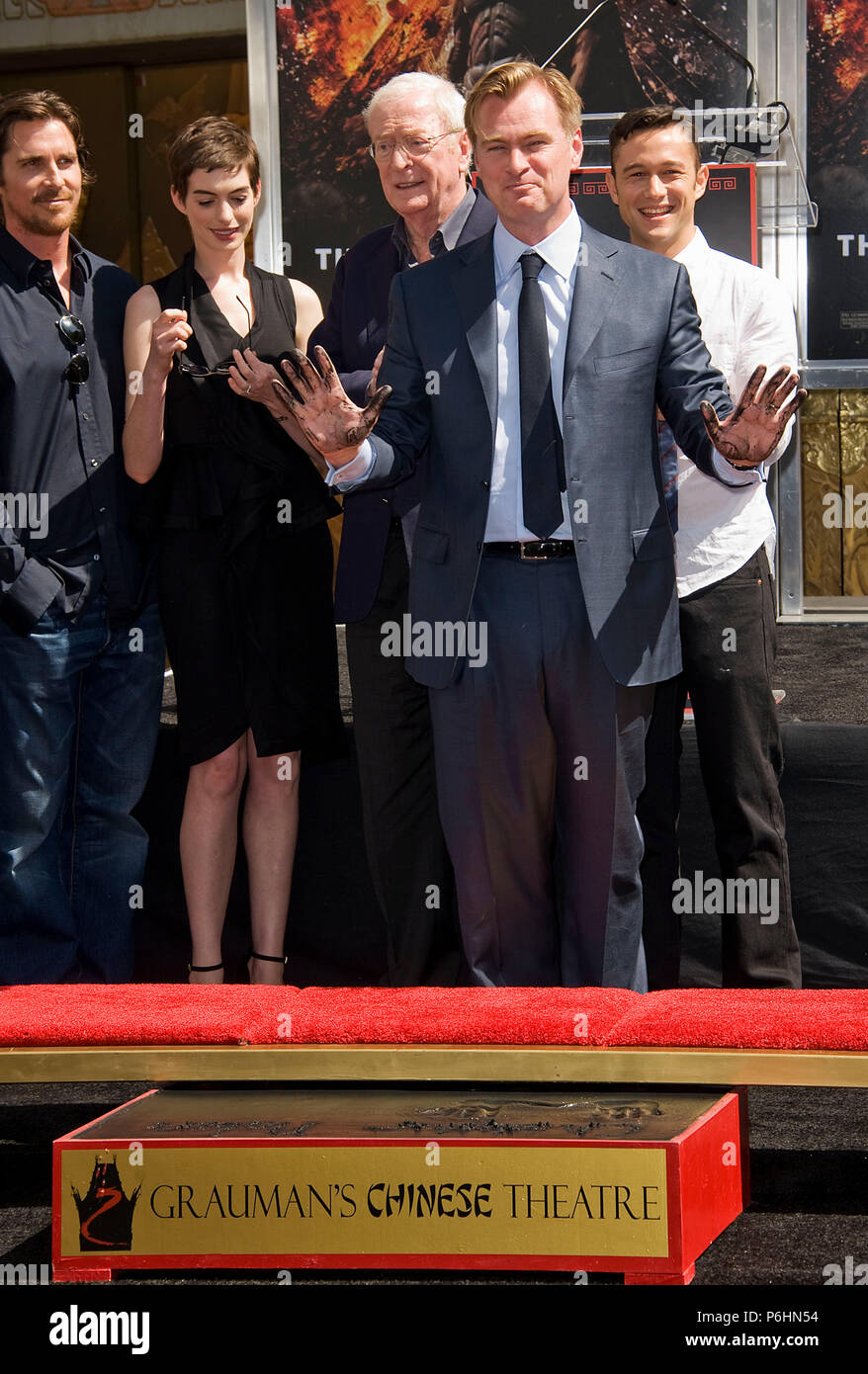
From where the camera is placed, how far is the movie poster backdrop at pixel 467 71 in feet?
21.0

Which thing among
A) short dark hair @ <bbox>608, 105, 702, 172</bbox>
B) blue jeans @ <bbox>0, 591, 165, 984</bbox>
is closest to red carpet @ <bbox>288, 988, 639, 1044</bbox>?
blue jeans @ <bbox>0, 591, 165, 984</bbox>

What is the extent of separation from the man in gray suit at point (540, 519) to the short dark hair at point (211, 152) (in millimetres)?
560

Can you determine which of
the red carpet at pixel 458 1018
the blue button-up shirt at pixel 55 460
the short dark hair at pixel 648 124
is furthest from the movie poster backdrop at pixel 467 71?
the red carpet at pixel 458 1018

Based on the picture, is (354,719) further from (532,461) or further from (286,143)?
(286,143)

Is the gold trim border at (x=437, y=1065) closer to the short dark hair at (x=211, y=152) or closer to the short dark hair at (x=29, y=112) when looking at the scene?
the short dark hair at (x=211, y=152)

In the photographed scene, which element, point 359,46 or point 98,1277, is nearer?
point 98,1277

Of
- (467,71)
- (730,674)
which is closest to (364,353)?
(730,674)

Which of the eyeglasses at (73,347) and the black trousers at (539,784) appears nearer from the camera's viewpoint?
the black trousers at (539,784)

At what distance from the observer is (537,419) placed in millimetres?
2980

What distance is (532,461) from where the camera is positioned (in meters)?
2.96
